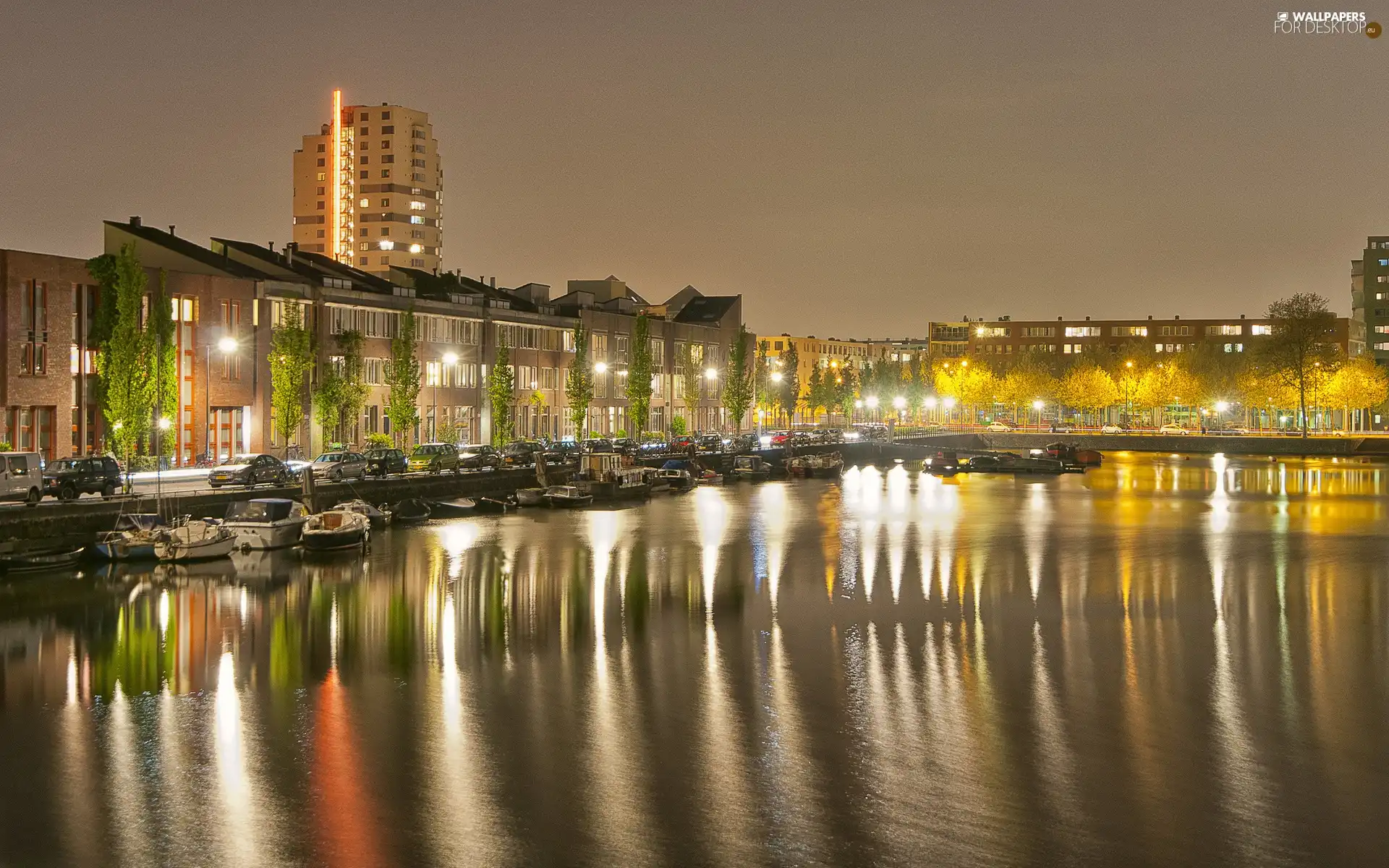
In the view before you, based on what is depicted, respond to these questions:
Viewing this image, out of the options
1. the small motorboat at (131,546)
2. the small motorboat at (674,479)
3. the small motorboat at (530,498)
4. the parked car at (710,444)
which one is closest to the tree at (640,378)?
the parked car at (710,444)

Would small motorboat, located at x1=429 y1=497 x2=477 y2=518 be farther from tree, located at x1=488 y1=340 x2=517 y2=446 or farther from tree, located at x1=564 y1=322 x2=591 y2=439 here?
tree, located at x1=564 y1=322 x2=591 y2=439

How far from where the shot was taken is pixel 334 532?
42.6 meters

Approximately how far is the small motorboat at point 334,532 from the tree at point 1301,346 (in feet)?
317

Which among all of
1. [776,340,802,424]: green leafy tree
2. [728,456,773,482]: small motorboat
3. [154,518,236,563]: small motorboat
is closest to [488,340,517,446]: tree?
[728,456,773,482]: small motorboat

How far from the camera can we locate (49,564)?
123ft

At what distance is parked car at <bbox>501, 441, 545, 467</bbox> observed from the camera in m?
72.1

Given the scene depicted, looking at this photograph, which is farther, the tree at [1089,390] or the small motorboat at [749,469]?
the tree at [1089,390]

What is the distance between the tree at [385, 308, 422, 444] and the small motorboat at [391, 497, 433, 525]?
2478 cm

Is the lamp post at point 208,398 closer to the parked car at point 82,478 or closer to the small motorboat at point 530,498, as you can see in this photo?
the small motorboat at point 530,498

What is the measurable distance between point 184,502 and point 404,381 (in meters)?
35.5

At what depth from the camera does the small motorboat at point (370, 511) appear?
47.6m

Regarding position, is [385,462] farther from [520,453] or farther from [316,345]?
[316,345]

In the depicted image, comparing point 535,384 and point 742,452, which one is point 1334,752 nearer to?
point 742,452

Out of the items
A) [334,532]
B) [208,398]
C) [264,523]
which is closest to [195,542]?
[264,523]
